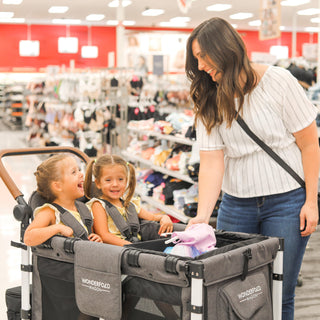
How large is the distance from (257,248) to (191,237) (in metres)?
0.22

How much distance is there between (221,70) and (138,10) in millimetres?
14713

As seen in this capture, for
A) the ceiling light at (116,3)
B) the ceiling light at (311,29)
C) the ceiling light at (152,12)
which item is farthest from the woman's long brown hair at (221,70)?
the ceiling light at (311,29)

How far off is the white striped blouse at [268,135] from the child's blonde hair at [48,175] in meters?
0.75

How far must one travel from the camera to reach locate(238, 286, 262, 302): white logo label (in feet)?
5.52

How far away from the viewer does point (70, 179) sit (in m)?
2.43

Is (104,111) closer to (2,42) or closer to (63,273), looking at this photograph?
(63,273)

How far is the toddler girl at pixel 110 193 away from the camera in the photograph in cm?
248

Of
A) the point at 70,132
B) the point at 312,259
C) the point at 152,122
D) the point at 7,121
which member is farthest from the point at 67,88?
the point at 7,121

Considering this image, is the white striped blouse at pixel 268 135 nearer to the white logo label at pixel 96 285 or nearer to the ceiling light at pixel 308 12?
the white logo label at pixel 96 285

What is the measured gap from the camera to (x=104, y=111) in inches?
319

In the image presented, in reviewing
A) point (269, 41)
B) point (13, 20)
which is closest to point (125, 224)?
point (13, 20)

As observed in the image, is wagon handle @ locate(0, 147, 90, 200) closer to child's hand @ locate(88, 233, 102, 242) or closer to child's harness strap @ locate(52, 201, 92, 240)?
child's harness strap @ locate(52, 201, 92, 240)

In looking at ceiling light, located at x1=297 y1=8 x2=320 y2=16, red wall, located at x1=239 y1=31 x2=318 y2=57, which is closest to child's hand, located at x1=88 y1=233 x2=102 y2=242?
ceiling light, located at x1=297 y1=8 x2=320 y2=16

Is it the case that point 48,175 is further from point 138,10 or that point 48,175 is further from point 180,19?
point 180,19
